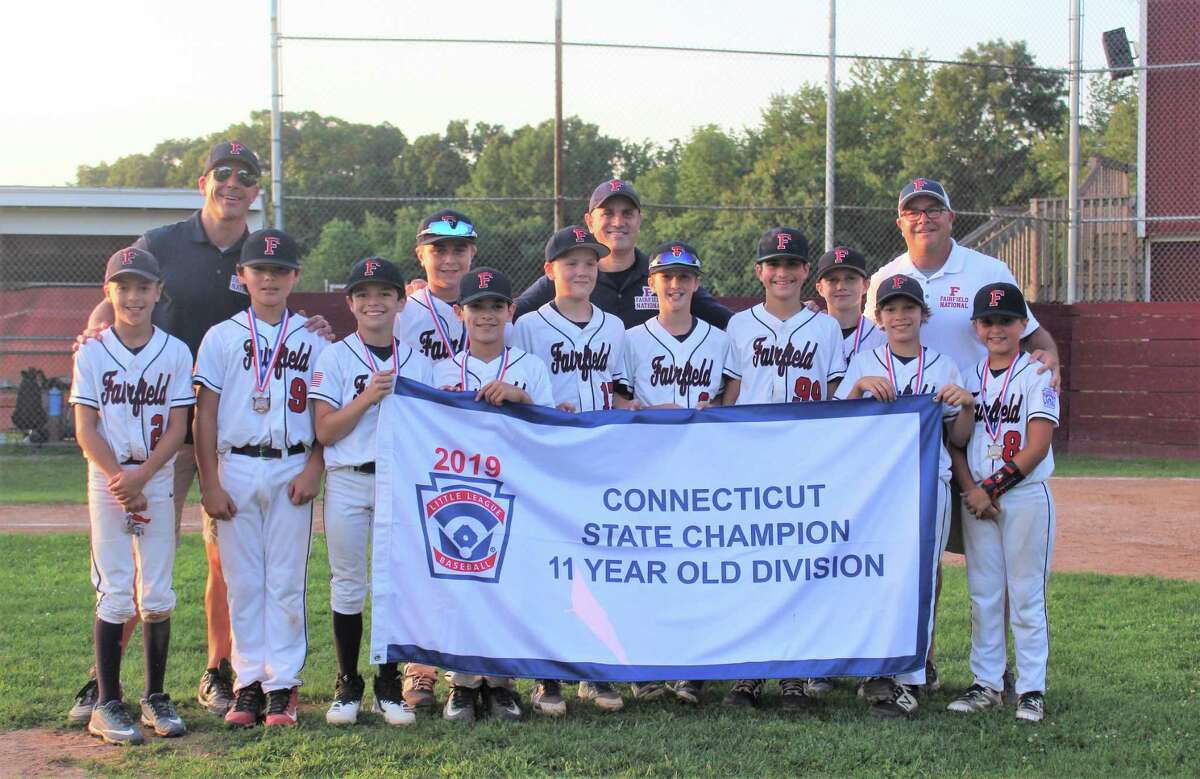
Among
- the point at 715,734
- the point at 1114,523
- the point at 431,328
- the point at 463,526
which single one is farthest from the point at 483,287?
the point at 1114,523

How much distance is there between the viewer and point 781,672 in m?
4.91

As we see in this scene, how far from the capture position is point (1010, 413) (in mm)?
4980

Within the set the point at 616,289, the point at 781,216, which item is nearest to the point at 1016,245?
the point at 781,216

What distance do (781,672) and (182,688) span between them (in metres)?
2.73

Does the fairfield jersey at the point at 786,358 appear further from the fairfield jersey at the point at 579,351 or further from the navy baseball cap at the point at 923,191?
the navy baseball cap at the point at 923,191

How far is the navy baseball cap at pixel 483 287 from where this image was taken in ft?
16.2

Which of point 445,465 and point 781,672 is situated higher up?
point 445,465

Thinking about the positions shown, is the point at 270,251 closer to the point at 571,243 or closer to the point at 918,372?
the point at 571,243

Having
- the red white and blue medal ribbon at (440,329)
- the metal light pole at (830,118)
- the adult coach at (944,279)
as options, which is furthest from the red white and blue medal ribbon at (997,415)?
the metal light pole at (830,118)

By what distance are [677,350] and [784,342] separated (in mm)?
494

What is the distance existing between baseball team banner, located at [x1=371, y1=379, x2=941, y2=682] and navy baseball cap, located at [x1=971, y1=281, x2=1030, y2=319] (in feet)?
1.59

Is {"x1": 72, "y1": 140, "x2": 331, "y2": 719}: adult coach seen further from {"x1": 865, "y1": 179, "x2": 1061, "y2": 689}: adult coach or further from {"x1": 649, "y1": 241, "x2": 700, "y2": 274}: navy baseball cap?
{"x1": 865, "y1": 179, "x2": 1061, "y2": 689}: adult coach

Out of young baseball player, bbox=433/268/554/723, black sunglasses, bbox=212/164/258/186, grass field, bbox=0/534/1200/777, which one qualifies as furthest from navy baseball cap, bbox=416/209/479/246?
grass field, bbox=0/534/1200/777

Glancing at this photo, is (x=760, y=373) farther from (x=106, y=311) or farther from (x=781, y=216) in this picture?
(x=781, y=216)
